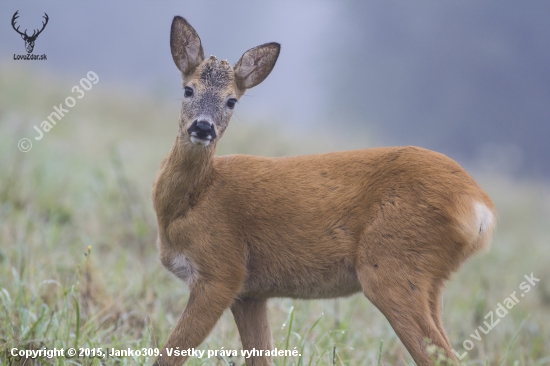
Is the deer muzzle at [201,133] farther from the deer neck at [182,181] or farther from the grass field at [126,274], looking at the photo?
the grass field at [126,274]

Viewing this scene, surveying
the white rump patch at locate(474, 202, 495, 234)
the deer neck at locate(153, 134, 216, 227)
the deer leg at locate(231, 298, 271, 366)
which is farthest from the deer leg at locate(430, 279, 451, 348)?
the deer neck at locate(153, 134, 216, 227)

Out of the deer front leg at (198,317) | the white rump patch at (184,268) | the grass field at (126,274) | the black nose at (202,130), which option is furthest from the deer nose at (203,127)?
the grass field at (126,274)

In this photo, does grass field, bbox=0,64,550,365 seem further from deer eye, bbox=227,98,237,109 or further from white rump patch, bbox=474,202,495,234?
deer eye, bbox=227,98,237,109

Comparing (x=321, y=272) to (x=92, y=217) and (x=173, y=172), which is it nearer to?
(x=173, y=172)

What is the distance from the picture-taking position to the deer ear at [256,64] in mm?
4594

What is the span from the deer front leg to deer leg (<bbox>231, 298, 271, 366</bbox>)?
0.35 m

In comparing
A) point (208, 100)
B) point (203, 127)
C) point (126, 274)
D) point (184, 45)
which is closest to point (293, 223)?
point (203, 127)

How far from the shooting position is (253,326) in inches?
178

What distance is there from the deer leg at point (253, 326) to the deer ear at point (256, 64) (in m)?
1.50

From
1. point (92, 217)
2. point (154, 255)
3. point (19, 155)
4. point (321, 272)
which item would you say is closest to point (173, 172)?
point (321, 272)

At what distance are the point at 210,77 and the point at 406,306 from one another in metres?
1.93

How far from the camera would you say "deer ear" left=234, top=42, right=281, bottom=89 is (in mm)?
4594

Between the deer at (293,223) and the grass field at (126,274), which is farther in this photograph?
the grass field at (126,274)

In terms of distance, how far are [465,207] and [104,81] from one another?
15182 millimetres
